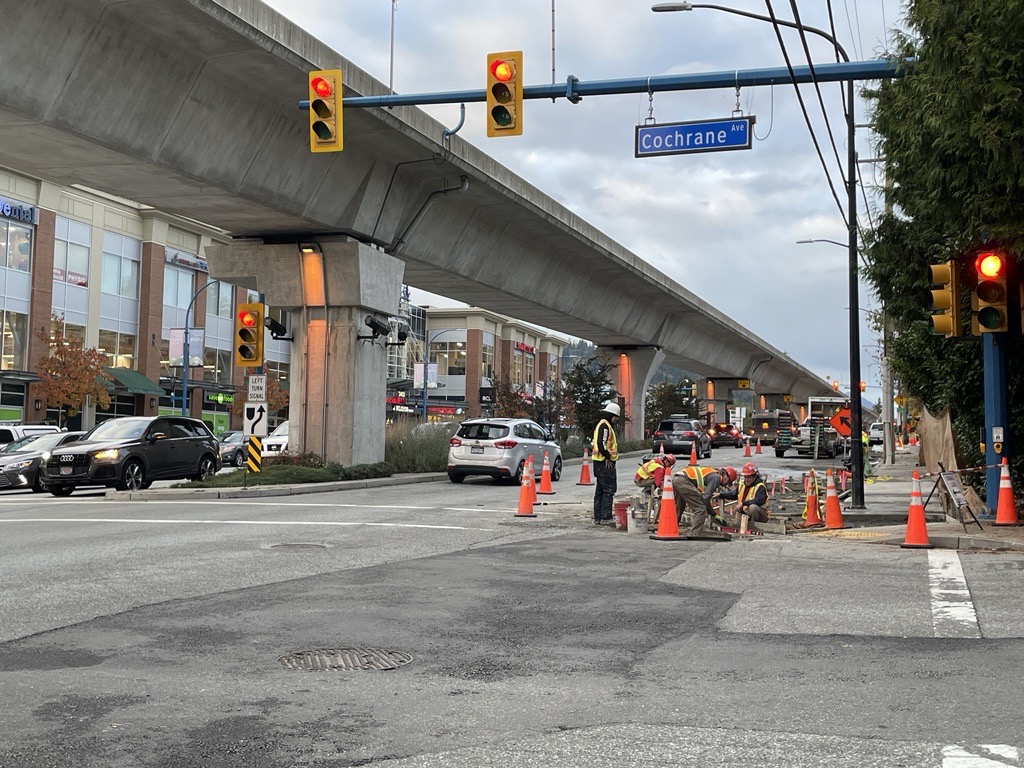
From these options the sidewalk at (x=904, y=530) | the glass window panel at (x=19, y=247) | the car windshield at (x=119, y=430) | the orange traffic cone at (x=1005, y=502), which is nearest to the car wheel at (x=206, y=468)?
the car windshield at (x=119, y=430)

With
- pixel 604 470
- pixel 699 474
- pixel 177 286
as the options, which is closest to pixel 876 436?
pixel 177 286

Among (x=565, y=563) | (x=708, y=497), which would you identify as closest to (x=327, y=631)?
(x=565, y=563)

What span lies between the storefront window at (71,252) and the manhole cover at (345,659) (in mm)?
50111

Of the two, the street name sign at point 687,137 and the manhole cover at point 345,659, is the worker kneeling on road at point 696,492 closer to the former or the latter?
the street name sign at point 687,137

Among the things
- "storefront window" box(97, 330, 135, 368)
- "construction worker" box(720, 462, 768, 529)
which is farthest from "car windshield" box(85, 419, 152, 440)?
"storefront window" box(97, 330, 135, 368)

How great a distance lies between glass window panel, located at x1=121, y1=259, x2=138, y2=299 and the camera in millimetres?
58312

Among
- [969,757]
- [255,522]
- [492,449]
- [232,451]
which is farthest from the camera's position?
[232,451]

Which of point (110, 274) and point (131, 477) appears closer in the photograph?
point (131, 477)

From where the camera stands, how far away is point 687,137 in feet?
58.9

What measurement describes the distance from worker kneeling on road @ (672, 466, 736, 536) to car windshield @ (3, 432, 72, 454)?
18124mm

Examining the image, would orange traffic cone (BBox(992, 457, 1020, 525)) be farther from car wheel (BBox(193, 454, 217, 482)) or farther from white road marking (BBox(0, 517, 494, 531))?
car wheel (BBox(193, 454, 217, 482))

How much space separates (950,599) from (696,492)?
5812mm

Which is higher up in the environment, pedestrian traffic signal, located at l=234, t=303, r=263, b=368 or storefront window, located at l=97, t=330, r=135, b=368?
storefront window, located at l=97, t=330, r=135, b=368

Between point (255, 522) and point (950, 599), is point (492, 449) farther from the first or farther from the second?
point (950, 599)
